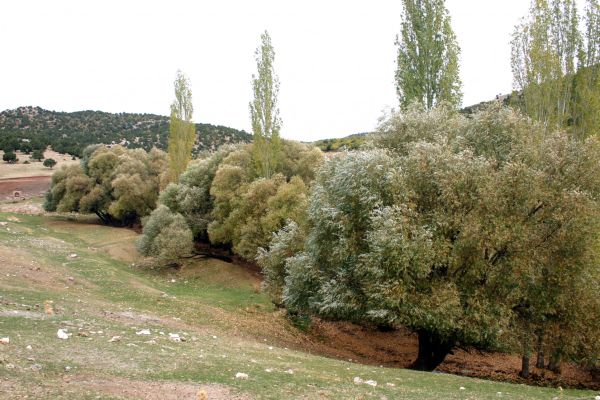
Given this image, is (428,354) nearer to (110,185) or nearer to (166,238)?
(166,238)

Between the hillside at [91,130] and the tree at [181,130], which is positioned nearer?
the tree at [181,130]

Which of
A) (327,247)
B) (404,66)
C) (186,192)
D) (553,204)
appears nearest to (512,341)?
(553,204)

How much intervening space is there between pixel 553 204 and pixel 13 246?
3208cm

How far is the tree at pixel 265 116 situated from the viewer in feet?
134

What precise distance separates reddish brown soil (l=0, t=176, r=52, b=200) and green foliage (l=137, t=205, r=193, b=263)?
42.8 meters

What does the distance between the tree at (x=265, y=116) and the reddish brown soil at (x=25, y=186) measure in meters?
50.2

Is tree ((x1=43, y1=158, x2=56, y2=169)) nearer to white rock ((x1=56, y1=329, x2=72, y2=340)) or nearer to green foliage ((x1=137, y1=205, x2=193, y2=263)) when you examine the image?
green foliage ((x1=137, y1=205, x2=193, y2=263))

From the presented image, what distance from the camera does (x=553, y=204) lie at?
54.3ft

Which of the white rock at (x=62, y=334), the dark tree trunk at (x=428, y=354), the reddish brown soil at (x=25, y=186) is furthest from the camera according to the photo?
the reddish brown soil at (x=25, y=186)

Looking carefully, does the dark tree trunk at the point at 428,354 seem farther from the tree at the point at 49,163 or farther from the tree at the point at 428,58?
the tree at the point at 49,163

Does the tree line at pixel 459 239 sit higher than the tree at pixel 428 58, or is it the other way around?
the tree at pixel 428 58

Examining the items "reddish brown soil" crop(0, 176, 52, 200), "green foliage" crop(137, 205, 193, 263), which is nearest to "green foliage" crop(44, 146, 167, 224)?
"green foliage" crop(137, 205, 193, 263)

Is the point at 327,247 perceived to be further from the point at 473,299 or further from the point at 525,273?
the point at 525,273

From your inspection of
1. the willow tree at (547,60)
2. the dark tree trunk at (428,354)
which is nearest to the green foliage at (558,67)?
the willow tree at (547,60)
